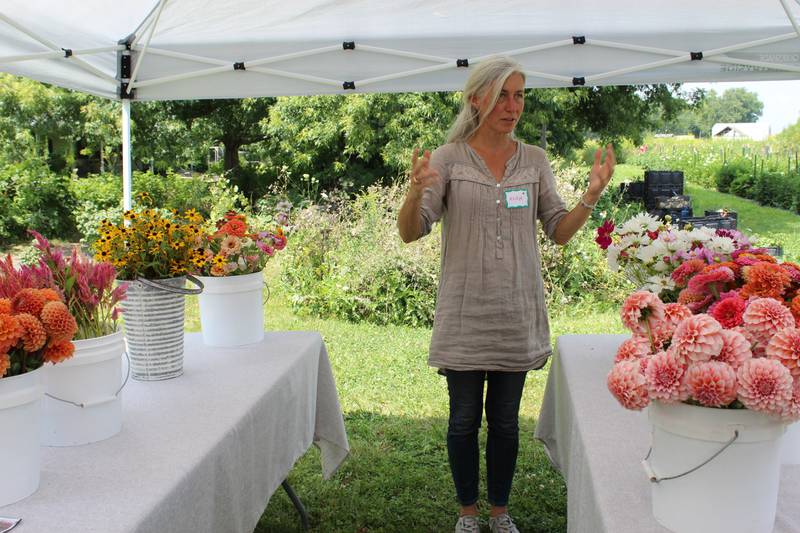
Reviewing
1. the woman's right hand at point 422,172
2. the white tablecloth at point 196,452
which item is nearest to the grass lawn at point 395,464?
the white tablecloth at point 196,452

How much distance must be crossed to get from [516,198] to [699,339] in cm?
126

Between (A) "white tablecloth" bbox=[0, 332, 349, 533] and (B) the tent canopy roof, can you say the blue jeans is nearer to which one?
(A) "white tablecloth" bbox=[0, 332, 349, 533]

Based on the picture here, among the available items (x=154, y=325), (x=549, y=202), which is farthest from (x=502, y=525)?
(x=154, y=325)

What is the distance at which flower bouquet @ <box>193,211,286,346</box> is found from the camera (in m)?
2.27

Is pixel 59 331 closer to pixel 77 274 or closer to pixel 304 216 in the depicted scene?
pixel 77 274

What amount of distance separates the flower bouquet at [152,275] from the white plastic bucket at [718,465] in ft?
4.13

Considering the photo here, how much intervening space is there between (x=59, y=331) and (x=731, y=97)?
8889cm

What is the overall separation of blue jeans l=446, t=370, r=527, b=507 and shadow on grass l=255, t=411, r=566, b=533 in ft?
1.52

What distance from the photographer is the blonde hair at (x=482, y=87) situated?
2.18m

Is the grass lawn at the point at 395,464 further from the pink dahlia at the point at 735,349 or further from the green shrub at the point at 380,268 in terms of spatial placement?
the pink dahlia at the point at 735,349

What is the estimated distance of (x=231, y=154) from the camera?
15602mm

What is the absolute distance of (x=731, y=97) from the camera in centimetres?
7994

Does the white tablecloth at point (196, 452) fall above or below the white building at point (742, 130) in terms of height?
below

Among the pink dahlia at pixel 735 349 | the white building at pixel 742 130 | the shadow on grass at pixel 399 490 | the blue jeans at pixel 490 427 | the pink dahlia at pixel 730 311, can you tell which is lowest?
the shadow on grass at pixel 399 490
